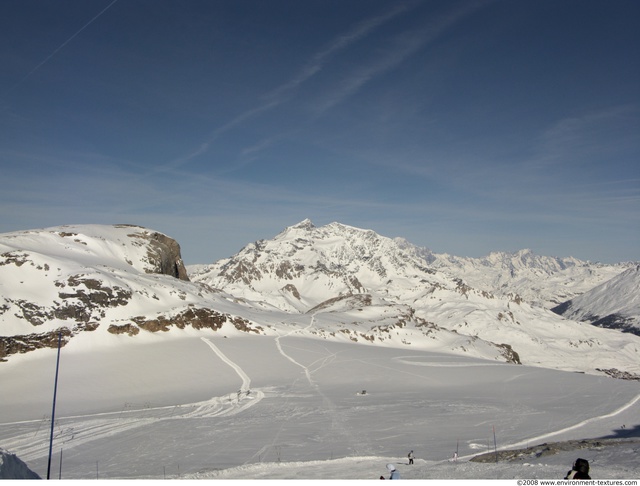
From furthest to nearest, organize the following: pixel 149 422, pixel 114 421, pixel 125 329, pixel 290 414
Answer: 1. pixel 125 329
2. pixel 290 414
3. pixel 114 421
4. pixel 149 422

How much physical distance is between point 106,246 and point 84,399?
67880 millimetres

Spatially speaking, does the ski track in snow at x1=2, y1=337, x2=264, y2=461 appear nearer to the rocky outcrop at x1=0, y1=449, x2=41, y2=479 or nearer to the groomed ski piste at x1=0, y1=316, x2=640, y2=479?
the groomed ski piste at x1=0, y1=316, x2=640, y2=479

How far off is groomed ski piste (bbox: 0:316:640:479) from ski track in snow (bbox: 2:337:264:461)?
14 cm

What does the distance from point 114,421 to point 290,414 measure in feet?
41.8

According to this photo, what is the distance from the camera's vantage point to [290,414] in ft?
121

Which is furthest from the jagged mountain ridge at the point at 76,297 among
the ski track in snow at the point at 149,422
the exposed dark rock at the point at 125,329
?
the ski track in snow at the point at 149,422

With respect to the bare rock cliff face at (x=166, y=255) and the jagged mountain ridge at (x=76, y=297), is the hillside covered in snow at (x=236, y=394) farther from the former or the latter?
the bare rock cliff face at (x=166, y=255)

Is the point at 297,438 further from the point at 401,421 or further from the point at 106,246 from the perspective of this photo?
the point at 106,246

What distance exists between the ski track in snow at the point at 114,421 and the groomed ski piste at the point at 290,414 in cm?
14

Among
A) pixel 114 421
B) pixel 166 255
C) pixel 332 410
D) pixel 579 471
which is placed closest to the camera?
pixel 579 471

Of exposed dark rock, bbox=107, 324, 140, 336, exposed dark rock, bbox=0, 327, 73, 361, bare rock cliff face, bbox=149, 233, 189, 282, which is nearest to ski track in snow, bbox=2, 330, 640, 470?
exposed dark rock, bbox=0, 327, 73, 361

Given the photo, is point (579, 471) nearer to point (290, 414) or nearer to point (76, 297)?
point (290, 414)

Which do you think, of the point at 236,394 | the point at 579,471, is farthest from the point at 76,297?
the point at 579,471

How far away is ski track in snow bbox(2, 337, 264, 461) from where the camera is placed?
28.0m
